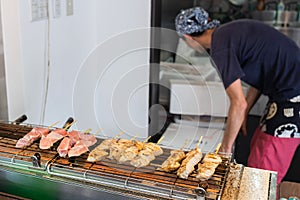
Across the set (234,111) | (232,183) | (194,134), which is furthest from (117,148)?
(194,134)

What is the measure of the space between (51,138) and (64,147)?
8 centimetres

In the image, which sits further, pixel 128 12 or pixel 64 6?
pixel 128 12

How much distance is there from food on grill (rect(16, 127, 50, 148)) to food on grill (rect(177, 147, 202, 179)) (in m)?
0.39

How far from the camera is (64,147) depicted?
91cm

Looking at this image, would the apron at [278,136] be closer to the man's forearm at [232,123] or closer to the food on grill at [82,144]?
the man's forearm at [232,123]

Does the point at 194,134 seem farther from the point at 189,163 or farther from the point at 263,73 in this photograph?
the point at 189,163

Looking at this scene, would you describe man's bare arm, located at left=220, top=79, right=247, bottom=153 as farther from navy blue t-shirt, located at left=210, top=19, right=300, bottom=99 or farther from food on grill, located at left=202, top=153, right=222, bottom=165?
food on grill, located at left=202, top=153, right=222, bottom=165

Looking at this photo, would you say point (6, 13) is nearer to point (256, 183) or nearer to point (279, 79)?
point (256, 183)

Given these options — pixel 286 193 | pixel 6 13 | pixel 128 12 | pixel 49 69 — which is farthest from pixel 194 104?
pixel 6 13

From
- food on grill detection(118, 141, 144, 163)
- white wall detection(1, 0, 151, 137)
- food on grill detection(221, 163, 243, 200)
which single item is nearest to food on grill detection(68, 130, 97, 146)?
food on grill detection(118, 141, 144, 163)

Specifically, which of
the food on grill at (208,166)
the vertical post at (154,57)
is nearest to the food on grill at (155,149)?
the food on grill at (208,166)

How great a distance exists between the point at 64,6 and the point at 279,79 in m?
0.98

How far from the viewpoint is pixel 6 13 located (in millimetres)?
1252

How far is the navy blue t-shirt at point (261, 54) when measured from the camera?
1.59m
